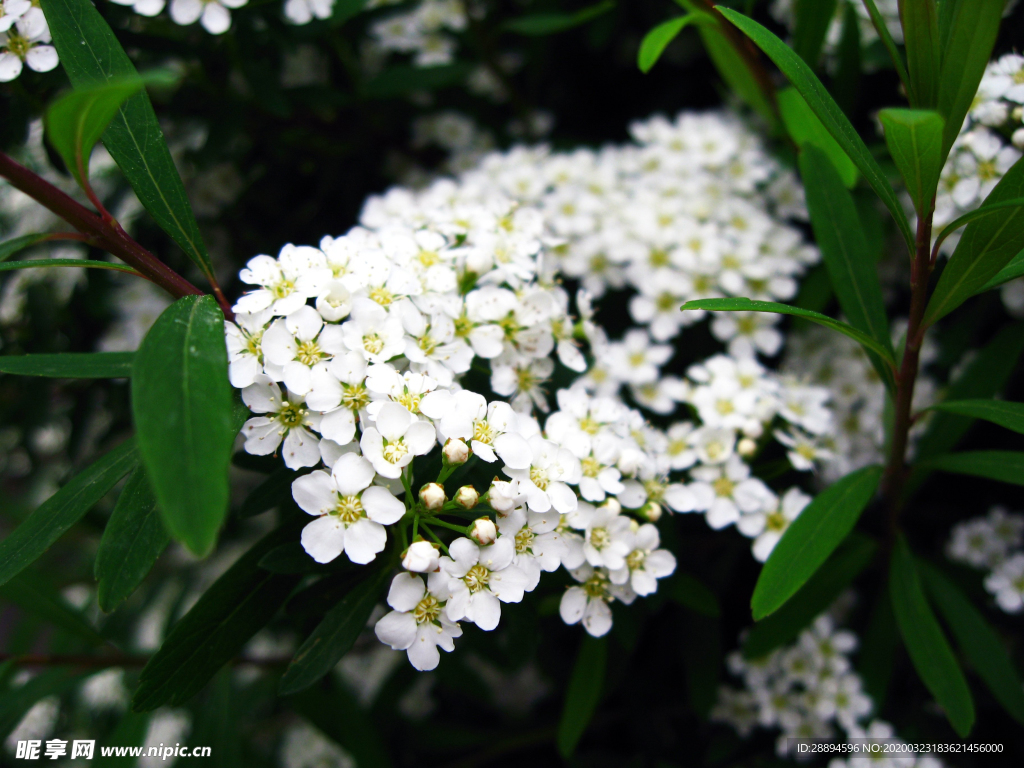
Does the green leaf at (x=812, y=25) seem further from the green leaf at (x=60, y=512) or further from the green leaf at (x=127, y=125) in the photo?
the green leaf at (x=60, y=512)

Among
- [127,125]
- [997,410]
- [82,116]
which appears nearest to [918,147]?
[997,410]

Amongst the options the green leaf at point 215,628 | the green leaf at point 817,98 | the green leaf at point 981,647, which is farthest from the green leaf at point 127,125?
the green leaf at point 981,647

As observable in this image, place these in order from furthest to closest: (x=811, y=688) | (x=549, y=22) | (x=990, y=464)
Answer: (x=549, y=22), (x=811, y=688), (x=990, y=464)

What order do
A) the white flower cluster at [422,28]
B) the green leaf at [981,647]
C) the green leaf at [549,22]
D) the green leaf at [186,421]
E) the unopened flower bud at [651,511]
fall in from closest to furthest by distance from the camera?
the green leaf at [186,421], the unopened flower bud at [651,511], the green leaf at [981,647], the green leaf at [549,22], the white flower cluster at [422,28]

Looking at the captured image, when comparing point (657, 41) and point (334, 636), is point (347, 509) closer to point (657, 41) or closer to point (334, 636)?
point (334, 636)

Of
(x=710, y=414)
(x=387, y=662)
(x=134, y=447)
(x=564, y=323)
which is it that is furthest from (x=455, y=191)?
(x=387, y=662)

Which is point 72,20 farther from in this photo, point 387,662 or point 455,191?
point 387,662
